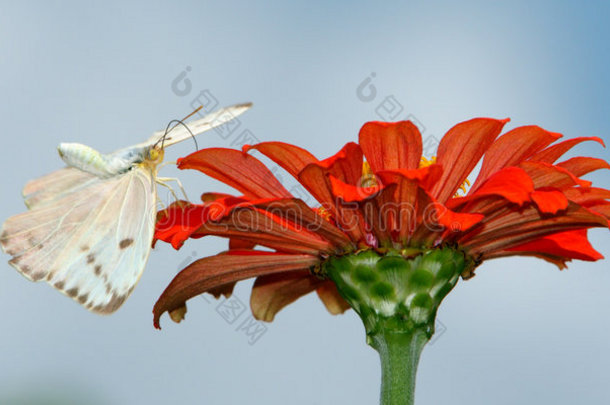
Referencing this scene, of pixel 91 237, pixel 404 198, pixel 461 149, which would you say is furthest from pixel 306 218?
pixel 91 237

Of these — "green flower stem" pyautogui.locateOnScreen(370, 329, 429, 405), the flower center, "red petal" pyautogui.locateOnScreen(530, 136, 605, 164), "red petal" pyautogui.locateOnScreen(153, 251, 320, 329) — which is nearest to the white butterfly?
"red petal" pyautogui.locateOnScreen(153, 251, 320, 329)

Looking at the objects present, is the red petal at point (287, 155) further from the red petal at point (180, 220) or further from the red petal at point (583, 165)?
the red petal at point (583, 165)

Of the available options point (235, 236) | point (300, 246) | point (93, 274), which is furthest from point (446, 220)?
point (93, 274)

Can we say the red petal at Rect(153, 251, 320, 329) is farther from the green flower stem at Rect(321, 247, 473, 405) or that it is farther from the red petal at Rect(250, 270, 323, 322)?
the red petal at Rect(250, 270, 323, 322)

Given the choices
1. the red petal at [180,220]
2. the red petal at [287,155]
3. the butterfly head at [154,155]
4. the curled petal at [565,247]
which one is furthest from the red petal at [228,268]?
the curled petal at [565,247]

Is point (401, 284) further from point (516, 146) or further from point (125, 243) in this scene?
point (125, 243)

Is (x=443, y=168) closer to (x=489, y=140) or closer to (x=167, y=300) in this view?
(x=489, y=140)
